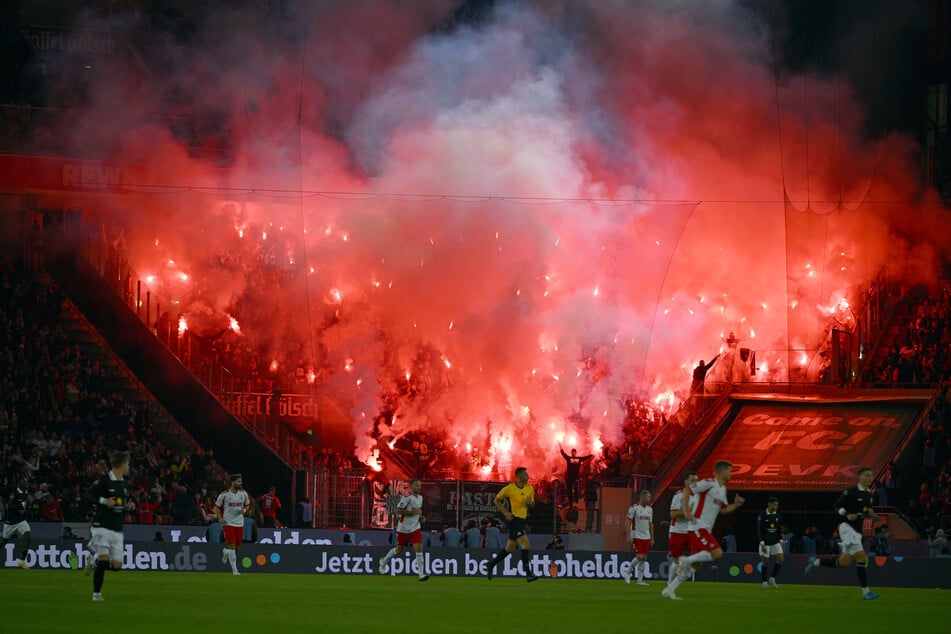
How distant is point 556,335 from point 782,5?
13539mm

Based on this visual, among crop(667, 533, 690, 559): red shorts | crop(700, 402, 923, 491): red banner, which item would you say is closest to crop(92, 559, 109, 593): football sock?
crop(667, 533, 690, 559): red shorts

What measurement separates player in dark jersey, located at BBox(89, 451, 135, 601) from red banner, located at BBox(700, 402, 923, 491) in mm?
26110

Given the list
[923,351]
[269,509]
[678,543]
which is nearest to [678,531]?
[678,543]

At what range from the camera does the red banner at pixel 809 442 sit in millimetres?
43625

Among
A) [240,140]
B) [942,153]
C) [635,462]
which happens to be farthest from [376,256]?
[942,153]

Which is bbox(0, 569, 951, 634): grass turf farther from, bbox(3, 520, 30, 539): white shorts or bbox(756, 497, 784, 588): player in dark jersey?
bbox(756, 497, 784, 588): player in dark jersey

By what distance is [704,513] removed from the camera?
22.8 metres

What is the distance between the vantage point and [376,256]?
50.8 meters

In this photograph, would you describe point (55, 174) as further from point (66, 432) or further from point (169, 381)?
point (66, 432)

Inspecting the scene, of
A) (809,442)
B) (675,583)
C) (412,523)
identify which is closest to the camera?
(675,583)

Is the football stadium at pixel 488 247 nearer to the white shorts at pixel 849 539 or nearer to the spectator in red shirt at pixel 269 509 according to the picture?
the spectator in red shirt at pixel 269 509

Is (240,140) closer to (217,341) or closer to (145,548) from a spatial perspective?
(217,341)

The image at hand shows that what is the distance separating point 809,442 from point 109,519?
2949cm

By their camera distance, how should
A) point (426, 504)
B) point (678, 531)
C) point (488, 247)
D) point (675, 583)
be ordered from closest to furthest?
point (675, 583)
point (678, 531)
point (426, 504)
point (488, 247)
